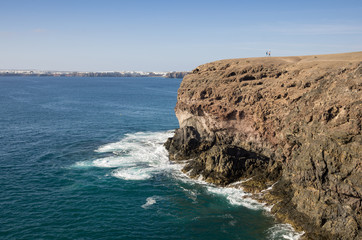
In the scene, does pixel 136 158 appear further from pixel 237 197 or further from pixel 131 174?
pixel 237 197

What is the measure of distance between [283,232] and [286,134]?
536 inches

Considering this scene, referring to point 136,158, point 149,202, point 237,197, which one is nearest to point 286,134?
point 237,197

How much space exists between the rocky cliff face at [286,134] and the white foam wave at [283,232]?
0.95 metres

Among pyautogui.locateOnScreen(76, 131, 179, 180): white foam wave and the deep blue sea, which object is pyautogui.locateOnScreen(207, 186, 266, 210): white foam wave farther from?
pyautogui.locateOnScreen(76, 131, 179, 180): white foam wave

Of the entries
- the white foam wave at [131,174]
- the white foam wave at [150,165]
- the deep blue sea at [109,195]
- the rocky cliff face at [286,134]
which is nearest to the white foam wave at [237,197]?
the white foam wave at [150,165]

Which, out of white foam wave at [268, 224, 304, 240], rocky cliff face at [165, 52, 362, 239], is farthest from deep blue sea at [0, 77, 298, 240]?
rocky cliff face at [165, 52, 362, 239]

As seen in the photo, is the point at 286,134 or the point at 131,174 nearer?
the point at 286,134

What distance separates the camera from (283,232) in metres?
33.3

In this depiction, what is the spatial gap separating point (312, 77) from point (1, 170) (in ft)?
172

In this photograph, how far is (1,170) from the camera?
50.0 metres

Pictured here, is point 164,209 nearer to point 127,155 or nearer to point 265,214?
point 265,214

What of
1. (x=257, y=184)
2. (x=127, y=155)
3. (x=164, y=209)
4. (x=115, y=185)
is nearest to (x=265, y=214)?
(x=257, y=184)

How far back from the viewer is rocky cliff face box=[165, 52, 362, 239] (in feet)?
106

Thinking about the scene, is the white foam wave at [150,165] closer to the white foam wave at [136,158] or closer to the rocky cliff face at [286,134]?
the white foam wave at [136,158]
